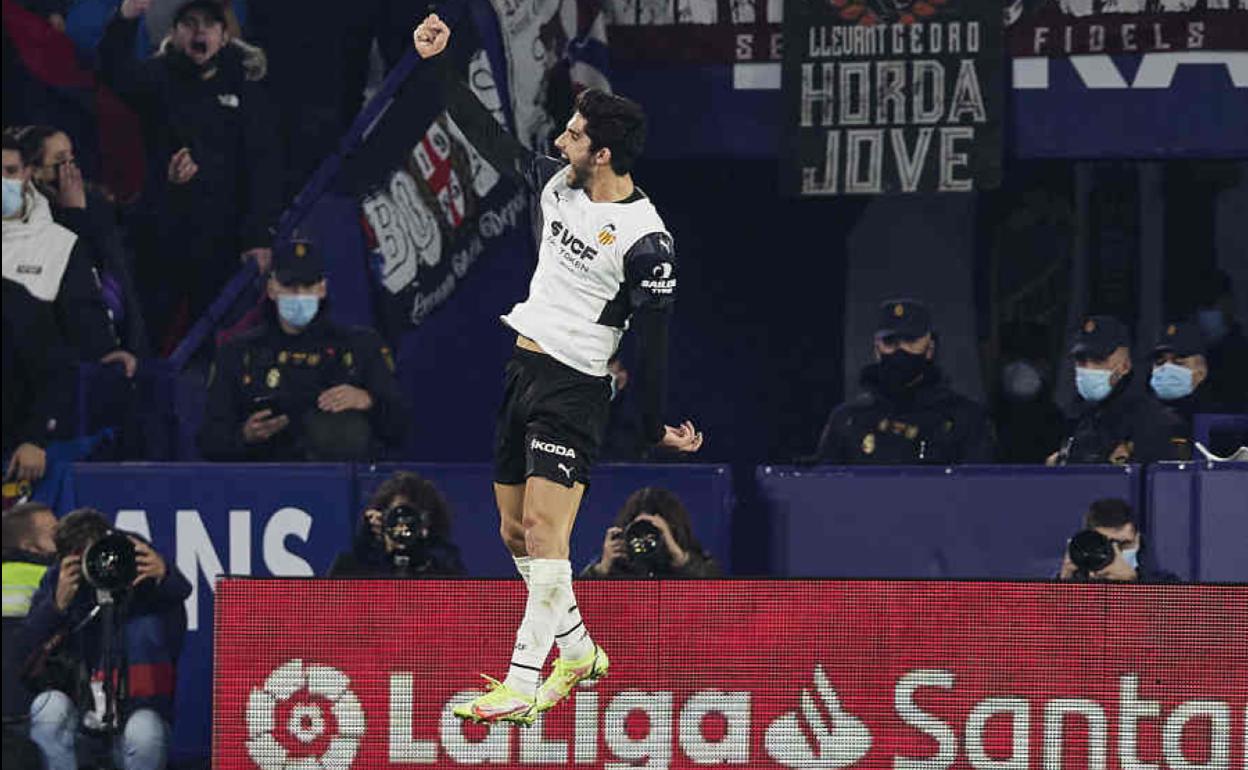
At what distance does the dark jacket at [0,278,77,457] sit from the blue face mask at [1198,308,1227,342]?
23.3 ft

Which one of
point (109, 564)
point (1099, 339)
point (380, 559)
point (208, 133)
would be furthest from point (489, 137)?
point (208, 133)

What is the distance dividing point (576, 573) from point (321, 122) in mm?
3895

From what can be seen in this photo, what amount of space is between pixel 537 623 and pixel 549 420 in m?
0.73

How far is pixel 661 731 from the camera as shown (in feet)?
35.6

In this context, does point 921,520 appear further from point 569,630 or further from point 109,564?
point 569,630

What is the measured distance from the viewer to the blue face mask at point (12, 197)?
1399 centimetres

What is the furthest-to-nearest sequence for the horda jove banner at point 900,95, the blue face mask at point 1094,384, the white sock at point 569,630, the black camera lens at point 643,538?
the horda jove banner at point 900,95, the blue face mask at point 1094,384, the black camera lens at point 643,538, the white sock at point 569,630

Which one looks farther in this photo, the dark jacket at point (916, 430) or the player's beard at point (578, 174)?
the dark jacket at point (916, 430)

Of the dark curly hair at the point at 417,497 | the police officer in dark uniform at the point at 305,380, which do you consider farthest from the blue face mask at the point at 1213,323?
the dark curly hair at the point at 417,497

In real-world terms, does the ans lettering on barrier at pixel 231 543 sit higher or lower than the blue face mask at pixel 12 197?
lower

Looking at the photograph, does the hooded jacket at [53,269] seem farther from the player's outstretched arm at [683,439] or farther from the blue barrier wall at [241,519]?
the player's outstretched arm at [683,439]

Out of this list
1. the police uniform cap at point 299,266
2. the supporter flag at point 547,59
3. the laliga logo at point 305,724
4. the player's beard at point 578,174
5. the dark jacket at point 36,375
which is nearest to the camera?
the player's beard at point 578,174

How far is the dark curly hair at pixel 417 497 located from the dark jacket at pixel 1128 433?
10.7 feet

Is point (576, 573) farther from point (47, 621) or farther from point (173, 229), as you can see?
point (173, 229)
